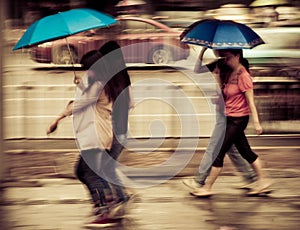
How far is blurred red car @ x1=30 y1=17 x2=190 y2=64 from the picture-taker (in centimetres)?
884

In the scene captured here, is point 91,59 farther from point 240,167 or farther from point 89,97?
point 240,167

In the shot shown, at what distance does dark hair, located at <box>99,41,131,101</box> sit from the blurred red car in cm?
247

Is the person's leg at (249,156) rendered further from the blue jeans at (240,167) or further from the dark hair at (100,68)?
the dark hair at (100,68)

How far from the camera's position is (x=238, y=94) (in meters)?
6.91

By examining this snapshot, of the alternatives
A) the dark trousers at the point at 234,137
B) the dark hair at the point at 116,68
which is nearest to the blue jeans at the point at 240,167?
the dark trousers at the point at 234,137

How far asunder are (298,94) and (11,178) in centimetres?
372

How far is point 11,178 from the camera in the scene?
7.99 metres

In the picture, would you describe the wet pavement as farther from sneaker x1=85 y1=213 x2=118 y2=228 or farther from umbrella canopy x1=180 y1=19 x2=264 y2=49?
umbrella canopy x1=180 y1=19 x2=264 y2=49

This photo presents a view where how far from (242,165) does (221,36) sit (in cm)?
130

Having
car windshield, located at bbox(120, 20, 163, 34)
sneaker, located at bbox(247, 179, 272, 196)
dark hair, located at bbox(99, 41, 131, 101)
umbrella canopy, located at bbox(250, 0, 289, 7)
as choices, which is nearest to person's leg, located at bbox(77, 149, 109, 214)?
dark hair, located at bbox(99, 41, 131, 101)

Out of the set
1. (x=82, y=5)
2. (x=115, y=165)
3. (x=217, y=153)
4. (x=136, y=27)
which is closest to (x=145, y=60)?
(x=136, y=27)

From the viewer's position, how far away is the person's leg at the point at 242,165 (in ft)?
24.0

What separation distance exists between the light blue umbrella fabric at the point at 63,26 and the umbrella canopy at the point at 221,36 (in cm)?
103

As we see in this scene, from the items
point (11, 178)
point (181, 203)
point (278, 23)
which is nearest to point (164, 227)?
point (181, 203)
